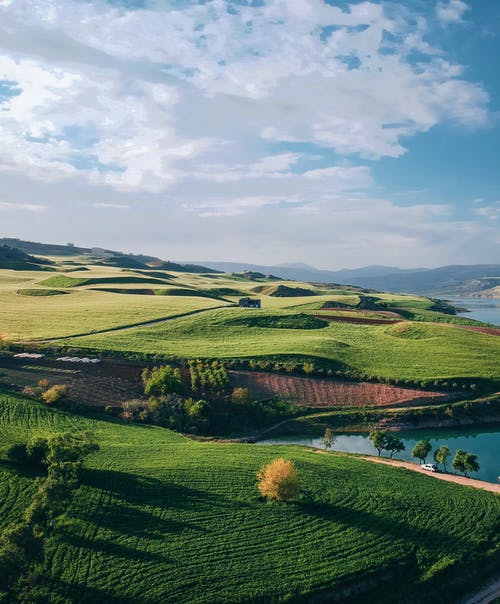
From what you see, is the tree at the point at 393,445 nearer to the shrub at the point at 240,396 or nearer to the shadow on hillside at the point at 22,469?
the shrub at the point at 240,396

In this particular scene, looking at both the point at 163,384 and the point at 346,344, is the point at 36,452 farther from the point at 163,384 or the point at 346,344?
the point at 346,344

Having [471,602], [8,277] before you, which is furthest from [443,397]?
[8,277]

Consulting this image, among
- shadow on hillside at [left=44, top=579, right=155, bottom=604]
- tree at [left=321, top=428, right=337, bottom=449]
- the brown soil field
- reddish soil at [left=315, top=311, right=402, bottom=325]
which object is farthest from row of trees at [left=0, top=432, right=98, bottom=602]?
reddish soil at [left=315, top=311, right=402, bottom=325]

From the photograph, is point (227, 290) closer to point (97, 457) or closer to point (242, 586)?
Result: point (97, 457)

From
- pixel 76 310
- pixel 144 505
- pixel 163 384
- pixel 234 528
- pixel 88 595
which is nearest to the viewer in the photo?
pixel 88 595

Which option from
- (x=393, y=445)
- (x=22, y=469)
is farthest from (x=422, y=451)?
(x=22, y=469)

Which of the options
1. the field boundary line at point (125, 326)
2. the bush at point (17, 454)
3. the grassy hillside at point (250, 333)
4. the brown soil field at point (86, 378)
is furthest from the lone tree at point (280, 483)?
the field boundary line at point (125, 326)
